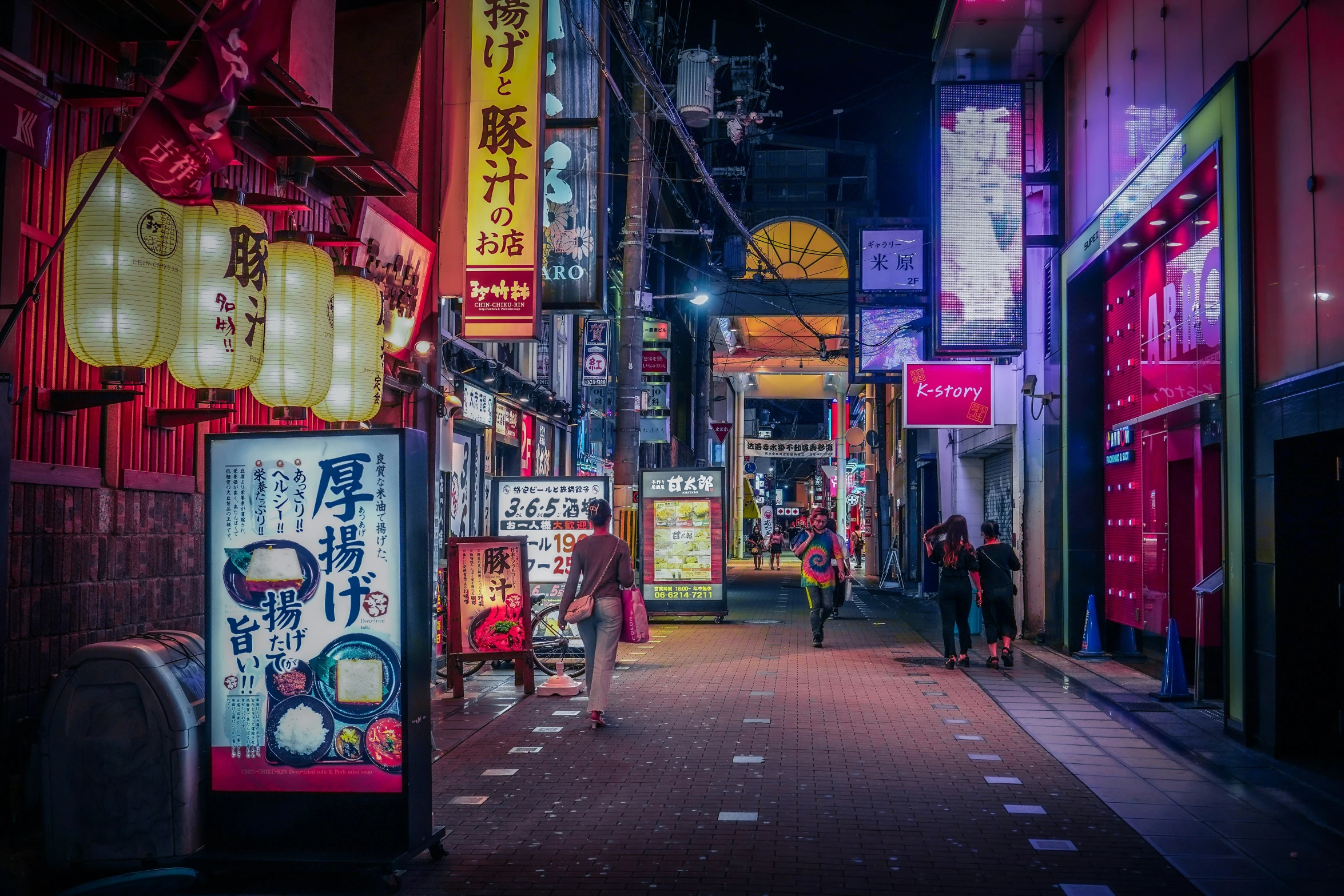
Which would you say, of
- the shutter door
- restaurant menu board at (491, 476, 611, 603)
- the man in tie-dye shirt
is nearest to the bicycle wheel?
restaurant menu board at (491, 476, 611, 603)

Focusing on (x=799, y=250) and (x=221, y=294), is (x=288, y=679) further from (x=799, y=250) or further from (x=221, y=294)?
(x=799, y=250)

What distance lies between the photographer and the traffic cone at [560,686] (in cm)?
1244

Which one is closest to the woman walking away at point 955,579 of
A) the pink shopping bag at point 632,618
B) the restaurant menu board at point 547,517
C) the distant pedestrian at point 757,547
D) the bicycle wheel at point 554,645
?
the restaurant menu board at point 547,517

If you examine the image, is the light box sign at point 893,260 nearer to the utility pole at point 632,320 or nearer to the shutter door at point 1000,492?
the shutter door at point 1000,492

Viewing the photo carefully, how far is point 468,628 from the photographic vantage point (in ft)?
39.5

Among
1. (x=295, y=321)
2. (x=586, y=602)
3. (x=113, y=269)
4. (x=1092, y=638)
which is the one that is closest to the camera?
(x=113, y=269)

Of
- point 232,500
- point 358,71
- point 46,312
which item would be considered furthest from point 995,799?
point 358,71

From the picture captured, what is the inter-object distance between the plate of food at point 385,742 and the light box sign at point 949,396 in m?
13.5

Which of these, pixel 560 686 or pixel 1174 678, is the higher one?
pixel 1174 678

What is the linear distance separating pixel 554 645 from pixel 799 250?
2194 centimetres

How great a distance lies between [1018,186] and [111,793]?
45.5 ft

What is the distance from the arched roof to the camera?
33.3 metres

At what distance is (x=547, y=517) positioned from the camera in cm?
1493

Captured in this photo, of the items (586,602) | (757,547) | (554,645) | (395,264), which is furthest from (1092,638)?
(757,547)
